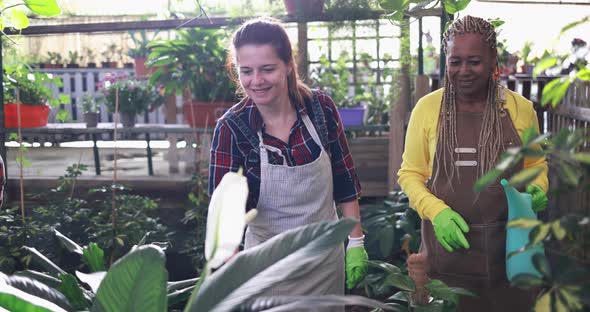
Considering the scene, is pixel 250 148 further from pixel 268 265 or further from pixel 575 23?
pixel 575 23

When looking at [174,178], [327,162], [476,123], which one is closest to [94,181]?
[174,178]

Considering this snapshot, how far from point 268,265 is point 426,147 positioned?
92 cm

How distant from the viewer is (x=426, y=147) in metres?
1.81

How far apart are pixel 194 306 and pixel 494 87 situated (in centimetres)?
109

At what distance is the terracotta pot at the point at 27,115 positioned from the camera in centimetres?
406

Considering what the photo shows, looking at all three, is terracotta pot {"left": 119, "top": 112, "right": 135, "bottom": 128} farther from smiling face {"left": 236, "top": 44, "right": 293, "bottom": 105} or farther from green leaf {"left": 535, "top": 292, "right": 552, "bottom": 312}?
green leaf {"left": 535, "top": 292, "right": 552, "bottom": 312}

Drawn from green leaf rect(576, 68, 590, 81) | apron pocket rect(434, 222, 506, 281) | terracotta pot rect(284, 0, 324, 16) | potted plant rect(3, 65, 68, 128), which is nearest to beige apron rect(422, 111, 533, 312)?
apron pocket rect(434, 222, 506, 281)

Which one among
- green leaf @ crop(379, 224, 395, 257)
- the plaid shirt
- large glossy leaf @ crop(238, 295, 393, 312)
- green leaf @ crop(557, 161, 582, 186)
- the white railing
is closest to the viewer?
green leaf @ crop(557, 161, 582, 186)

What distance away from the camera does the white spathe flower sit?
2.43 ft

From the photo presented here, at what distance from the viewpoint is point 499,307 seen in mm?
1752

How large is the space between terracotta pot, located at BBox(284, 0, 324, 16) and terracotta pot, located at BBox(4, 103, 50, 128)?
1813 millimetres

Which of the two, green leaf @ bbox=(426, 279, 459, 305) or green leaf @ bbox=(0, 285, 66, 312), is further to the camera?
green leaf @ bbox=(426, 279, 459, 305)

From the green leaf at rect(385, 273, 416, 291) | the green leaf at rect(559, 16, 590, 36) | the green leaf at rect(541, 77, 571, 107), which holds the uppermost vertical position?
the green leaf at rect(559, 16, 590, 36)

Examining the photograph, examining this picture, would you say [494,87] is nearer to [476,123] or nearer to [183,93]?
[476,123]
